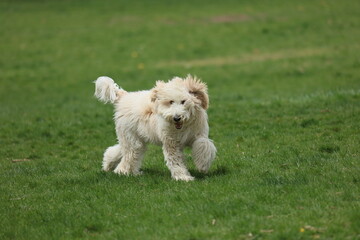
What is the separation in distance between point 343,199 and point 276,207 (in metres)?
0.88

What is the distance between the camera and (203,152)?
905 cm

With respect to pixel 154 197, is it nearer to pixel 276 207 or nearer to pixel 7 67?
pixel 276 207

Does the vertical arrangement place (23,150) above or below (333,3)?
below

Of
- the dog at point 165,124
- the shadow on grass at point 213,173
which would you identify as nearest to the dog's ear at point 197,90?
the dog at point 165,124

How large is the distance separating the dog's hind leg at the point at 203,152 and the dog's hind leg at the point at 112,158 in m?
1.79

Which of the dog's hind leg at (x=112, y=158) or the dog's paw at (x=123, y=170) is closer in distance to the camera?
the dog's paw at (x=123, y=170)

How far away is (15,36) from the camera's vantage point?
109 feet

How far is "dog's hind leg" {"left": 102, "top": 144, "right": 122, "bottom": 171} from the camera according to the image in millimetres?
10398

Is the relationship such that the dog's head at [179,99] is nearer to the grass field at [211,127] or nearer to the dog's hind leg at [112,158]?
the grass field at [211,127]

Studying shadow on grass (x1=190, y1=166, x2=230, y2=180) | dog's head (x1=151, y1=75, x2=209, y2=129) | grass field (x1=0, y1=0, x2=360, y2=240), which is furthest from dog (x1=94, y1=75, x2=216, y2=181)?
grass field (x1=0, y1=0, x2=360, y2=240)

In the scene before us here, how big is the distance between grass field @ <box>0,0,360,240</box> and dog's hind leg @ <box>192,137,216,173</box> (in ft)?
0.83

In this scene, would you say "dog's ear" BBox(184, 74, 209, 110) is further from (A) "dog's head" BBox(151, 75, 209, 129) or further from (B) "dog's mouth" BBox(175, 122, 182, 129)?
(B) "dog's mouth" BBox(175, 122, 182, 129)

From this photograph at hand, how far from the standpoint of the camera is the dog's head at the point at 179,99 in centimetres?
881

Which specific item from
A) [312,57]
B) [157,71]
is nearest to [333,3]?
[312,57]
